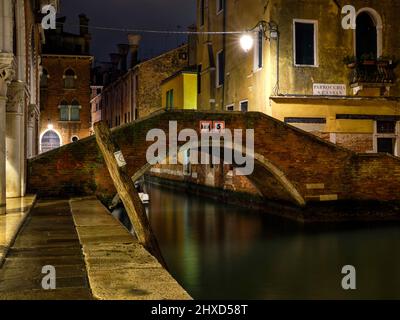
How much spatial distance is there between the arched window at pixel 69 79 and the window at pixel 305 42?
51.9 feet

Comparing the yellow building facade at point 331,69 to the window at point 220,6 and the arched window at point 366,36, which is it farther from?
the window at point 220,6

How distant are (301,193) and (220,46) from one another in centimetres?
731

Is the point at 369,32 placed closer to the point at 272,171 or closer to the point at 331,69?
the point at 331,69

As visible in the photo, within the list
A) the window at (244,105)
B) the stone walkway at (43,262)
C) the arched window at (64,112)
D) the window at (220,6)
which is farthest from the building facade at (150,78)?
the stone walkway at (43,262)

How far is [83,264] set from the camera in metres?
5.00

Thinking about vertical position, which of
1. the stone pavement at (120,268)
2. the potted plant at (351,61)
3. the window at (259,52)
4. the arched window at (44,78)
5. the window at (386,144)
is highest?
the arched window at (44,78)

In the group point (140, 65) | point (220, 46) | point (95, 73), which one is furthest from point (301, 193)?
point (95, 73)

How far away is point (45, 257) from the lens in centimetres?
527

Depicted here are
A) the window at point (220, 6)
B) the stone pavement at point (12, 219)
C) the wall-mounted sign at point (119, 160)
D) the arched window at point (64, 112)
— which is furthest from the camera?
the arched window at point (64, 112)

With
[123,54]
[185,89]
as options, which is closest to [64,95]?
[123,54]

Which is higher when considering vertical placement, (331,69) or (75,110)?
(75,110)

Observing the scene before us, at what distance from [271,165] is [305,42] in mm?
3876

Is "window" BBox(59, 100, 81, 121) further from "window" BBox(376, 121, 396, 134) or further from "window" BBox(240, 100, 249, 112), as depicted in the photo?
"window" BBox(376, 121, 396, 134)

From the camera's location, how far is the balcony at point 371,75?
14.5 metres
